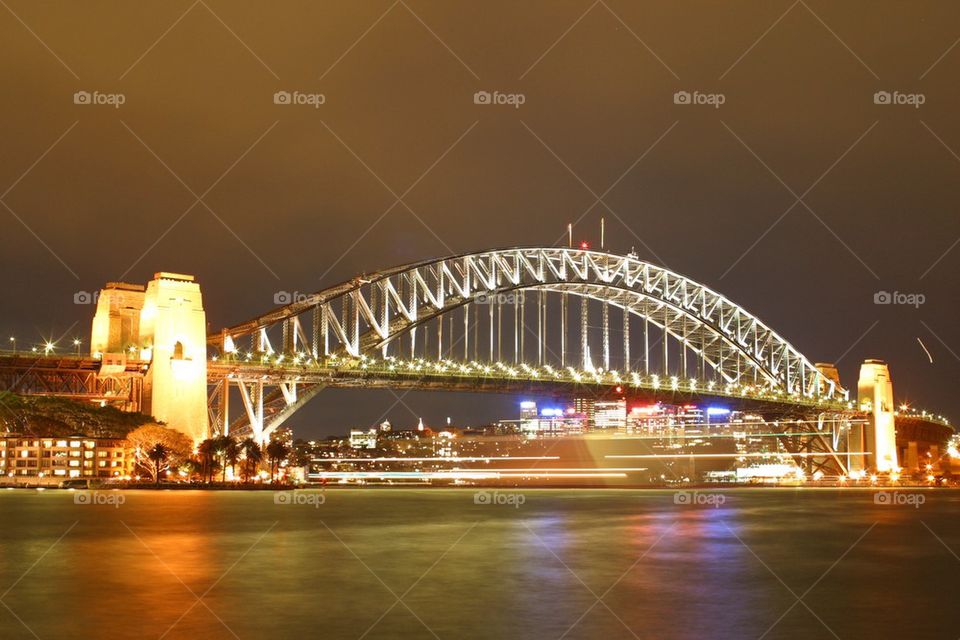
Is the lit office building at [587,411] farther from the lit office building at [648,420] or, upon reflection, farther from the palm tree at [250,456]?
the palm tree at [250,456]

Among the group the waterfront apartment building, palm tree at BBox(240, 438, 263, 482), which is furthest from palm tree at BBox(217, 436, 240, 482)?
the waterfront apartment building

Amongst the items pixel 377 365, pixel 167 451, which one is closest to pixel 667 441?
pixel 377 365

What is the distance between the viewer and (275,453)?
66125 mm

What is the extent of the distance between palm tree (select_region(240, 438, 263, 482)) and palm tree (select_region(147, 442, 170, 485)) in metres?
4.79

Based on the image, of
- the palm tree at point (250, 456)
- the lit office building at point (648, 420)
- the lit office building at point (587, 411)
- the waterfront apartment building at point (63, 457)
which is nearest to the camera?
the waterfront apartment building at point (63, 457)

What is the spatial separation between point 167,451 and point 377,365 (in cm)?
1625

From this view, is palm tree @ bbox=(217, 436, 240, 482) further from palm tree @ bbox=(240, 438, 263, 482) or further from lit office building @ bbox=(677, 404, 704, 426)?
lit office building @ bbox=(677, 404, 704, 426)

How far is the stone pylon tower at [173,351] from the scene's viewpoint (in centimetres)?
Result: 6112

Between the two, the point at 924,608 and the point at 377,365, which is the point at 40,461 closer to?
the point at 377,365

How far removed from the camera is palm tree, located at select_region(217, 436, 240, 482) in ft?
200

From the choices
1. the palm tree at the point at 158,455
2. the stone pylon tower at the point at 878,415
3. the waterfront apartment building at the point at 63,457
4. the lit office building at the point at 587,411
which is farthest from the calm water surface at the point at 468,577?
the stone pylon tower at the point at 878,415

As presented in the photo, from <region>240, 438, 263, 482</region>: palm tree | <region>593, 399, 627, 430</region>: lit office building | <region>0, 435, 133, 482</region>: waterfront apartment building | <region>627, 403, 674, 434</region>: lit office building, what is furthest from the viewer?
<region>627, 403, 674, 434</region>: lit office building

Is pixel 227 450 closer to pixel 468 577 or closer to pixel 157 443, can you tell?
pixel 157 443

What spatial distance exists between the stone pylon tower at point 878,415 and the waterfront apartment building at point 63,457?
63.1 m
